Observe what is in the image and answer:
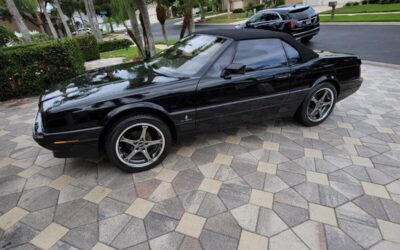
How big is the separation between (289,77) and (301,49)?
1.62ft

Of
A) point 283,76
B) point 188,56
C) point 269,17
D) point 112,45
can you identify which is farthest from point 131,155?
point 112,45

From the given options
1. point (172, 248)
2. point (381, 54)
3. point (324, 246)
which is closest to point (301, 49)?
point (324, 246)

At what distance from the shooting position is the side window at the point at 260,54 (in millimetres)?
3128

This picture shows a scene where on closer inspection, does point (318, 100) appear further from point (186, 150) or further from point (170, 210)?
point (170, 210)

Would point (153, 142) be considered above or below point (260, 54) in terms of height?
below

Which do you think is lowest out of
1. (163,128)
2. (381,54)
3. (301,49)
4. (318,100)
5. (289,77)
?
(381,54)

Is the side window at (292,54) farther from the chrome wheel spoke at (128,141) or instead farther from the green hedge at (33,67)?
the green hedge at (33,67)

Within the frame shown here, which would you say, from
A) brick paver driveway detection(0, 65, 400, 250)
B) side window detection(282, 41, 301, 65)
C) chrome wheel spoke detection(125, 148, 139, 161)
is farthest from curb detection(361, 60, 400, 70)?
chrome wheel spoke detection(125, 148, 139, 161)

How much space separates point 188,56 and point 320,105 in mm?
2118

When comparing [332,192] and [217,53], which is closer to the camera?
[332,192]

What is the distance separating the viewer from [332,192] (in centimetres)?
255

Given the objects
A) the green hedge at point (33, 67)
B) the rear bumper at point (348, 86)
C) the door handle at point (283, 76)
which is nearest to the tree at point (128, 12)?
the green hedge at point (33, 67)

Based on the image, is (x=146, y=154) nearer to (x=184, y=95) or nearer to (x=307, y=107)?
(x=184, y=95)

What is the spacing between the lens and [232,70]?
2.90 m
